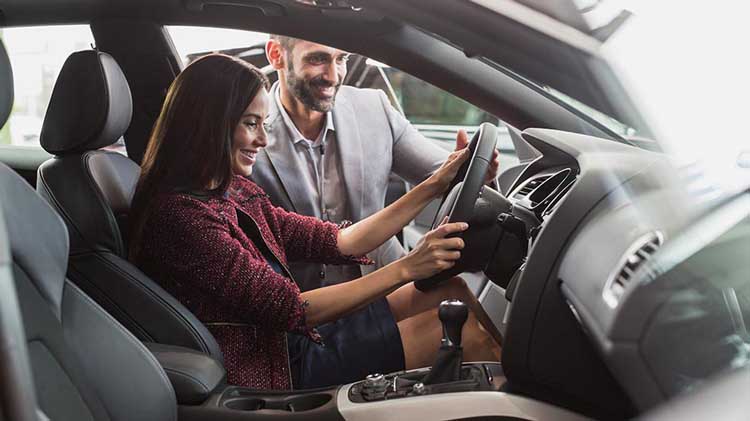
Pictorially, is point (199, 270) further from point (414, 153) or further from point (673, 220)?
point (673, 220)

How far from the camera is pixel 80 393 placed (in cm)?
133

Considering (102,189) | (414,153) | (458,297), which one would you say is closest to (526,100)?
(458,297)

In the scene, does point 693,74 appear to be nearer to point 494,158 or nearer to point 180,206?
point 494,158

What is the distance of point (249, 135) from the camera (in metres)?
1.92

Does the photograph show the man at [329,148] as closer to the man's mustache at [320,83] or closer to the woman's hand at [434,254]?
the man's mustache at [320,83]

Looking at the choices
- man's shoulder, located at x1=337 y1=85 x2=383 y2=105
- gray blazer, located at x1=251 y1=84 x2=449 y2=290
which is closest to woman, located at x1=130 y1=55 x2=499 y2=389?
gray blazer, located at x1=251 y1=84 x2=449 y2=290

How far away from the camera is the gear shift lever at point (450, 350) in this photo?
1.50m

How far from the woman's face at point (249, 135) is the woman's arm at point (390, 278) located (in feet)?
1.10

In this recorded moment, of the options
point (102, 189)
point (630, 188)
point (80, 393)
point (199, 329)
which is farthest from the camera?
point (102, 189)

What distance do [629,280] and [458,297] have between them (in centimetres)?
87

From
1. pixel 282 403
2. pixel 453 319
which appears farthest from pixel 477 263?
pixel 282 403

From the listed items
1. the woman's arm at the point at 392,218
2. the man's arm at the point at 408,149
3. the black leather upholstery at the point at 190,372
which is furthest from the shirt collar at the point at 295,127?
the black leather upholstery at the point at 190,372

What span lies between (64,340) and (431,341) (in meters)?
0.74

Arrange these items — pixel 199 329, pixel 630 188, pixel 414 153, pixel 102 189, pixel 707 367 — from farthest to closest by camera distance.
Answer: pixel 414 153
pixel 102 189
pixel 199 329
pixel 630 188
pixel 707 367
